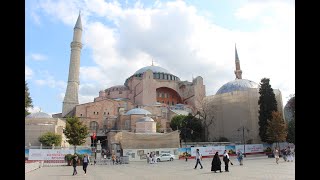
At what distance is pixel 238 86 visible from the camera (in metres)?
39.2

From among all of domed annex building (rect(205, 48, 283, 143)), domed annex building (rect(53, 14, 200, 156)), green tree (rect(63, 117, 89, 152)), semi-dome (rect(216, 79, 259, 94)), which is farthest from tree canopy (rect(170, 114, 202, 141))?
green tree (rect(63, 117, 89, 152))

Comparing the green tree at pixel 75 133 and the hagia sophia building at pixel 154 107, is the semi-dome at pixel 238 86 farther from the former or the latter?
the green tree at pixel 75 133

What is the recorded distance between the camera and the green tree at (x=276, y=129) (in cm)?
2980

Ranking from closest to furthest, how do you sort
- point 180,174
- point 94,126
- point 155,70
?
point 180,174
point 94,126
point 155,70

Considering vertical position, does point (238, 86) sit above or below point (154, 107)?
above

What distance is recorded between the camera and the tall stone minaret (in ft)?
147

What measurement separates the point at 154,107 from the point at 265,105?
21.0 m

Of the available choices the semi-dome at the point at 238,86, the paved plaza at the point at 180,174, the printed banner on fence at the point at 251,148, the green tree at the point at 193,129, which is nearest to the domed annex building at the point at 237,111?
the semi-dome at the point at 238,86

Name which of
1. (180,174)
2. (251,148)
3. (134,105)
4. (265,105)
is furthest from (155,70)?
(180,174)

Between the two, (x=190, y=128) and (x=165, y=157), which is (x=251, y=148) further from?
(x=190, y=128)
